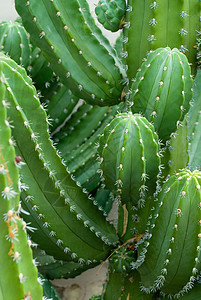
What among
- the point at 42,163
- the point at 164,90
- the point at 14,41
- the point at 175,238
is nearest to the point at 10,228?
the point at 42,163

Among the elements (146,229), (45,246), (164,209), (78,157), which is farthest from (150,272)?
(78,157)

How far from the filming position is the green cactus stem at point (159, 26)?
5.58 ft

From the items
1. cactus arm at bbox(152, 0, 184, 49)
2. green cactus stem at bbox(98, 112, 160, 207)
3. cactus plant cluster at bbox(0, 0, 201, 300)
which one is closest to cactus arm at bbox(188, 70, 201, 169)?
cactus plant cluster at bbox(0, 0, 201, 300)

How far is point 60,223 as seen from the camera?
5.23 ft

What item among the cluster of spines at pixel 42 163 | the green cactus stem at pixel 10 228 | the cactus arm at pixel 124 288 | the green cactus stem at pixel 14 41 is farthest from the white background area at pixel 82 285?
the green cactus stem at pixel 10 228

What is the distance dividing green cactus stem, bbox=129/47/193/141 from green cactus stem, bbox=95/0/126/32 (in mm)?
284

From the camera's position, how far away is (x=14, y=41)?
7.43ft

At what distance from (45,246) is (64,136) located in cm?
109

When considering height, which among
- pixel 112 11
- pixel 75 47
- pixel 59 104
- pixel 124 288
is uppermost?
pixel 112 11

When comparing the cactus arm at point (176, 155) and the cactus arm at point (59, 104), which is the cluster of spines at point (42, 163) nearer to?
the cactus arm at point (176, 155)

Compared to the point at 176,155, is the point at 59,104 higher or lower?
lower

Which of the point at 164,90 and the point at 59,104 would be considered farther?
the point at 59,104

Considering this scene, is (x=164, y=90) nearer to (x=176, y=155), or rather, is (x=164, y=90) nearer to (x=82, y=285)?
(x=176, y=155)

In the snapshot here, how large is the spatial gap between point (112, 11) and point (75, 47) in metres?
0.22
